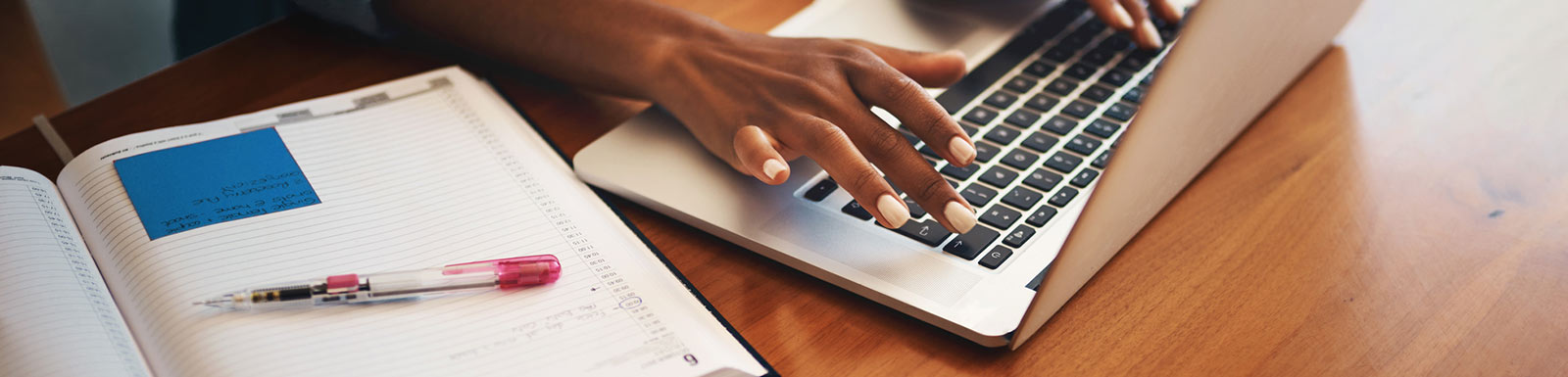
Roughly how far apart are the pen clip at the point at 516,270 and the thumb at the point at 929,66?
0.88 ft

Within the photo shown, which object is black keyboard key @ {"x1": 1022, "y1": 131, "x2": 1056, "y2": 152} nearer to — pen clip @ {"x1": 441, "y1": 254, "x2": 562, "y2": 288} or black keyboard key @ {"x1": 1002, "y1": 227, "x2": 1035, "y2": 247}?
black keyboard key @ {"x1": 1002, "y1": 227, "x2": 1035, "y2": 247}

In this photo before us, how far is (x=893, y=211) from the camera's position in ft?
1.75

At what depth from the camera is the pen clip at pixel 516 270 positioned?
50 cm

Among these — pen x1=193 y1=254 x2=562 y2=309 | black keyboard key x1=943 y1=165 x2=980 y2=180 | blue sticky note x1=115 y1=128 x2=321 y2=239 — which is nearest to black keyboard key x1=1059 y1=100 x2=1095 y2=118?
black keyboard key x1=943 y1=165 x2=980 y2=180

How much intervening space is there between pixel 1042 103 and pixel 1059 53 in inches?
3.5

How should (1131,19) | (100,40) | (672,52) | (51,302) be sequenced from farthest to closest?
(100,40) < (1131,19) < (672,52) < (51,302)

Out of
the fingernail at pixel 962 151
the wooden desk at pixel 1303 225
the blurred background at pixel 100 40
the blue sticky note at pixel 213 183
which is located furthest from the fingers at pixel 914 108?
the blurred background at pixel 100 40

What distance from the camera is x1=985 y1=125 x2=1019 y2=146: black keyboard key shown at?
63cm

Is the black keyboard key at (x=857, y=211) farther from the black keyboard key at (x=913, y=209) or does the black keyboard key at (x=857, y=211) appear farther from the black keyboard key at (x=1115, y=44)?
the black keyboard key at (x=1115, y=44)

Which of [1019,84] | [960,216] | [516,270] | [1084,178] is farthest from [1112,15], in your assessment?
[516,270]

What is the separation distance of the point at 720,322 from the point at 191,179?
31 cm

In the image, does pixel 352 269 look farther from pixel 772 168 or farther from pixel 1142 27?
pixel 1142 27

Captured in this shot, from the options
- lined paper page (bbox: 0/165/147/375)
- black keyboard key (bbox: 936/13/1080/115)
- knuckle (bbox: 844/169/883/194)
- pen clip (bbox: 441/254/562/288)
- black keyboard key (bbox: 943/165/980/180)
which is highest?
lined paper page (bbox: 0/165/147/375)

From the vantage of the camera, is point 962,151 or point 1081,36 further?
point 1081,36
